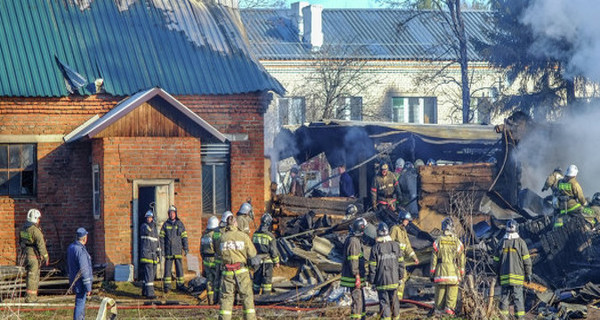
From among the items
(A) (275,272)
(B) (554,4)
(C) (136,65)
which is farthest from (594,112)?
(C) (136,65)

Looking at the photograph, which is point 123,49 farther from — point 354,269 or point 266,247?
point 354,269

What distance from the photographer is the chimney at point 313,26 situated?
4316 cm

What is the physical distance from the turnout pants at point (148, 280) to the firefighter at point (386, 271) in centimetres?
525

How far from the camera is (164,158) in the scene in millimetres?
20172

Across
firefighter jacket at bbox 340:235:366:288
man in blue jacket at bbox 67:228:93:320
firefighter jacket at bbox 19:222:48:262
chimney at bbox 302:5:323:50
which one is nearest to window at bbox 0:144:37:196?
firefighter jacket at bbox 19:222:48:262

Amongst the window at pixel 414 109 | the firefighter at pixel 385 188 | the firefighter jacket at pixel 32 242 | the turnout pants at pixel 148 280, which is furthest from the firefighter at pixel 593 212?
the window at pixel 414 109

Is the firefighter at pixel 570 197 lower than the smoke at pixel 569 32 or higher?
lower

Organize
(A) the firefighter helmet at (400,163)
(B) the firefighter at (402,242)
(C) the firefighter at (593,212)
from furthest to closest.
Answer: (A) the firefighter helmet at (400,163)
(C) the firefighter at (593,212)
(B) the firefighter at (402,242)

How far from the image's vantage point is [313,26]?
43.2 m

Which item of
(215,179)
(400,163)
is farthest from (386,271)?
(400,163)

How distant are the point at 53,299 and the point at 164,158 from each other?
13.8ft

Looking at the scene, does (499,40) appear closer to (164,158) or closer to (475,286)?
(164,158)

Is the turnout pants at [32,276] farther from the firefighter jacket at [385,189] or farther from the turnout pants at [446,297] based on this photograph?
the firefighter jacket at [385,189]

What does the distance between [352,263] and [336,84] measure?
2588 cm
